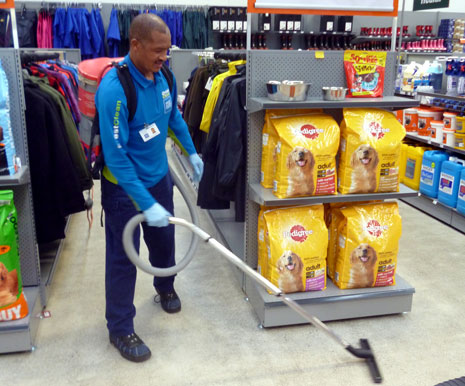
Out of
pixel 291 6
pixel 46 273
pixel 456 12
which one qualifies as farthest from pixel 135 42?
pixel 456 12

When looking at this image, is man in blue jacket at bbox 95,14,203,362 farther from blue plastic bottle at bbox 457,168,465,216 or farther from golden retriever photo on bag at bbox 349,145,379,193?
blue plastic bottle at bbox 457,168,465,216

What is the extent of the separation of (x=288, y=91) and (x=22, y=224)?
5.58 ft

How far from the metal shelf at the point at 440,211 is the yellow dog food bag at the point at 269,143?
204 centimetres

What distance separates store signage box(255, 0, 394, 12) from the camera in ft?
9.29

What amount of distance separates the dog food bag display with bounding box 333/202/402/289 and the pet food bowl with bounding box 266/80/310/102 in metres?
0.74

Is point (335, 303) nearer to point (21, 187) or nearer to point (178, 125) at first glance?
point (178, 125)

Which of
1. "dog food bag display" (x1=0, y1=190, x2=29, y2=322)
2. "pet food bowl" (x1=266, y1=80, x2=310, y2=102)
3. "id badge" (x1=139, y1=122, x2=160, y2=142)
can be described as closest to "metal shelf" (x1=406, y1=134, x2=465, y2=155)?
"pet food bowl" (x1=266, y1=80, x2=310, y2=102)

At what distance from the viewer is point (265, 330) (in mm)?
2840

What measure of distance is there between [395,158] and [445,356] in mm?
1108

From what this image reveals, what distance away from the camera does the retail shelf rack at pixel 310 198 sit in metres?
2.81

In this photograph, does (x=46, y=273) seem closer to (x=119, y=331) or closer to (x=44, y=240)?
(x=44, y=240)

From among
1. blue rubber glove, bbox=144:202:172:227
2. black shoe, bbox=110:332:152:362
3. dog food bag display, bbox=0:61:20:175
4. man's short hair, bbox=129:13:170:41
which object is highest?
man's short hair, bbox=129:13:170:41

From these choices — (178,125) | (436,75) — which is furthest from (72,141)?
(436,75)

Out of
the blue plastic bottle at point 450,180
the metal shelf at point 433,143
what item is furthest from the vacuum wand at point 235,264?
the metal shelf at point 433,143
